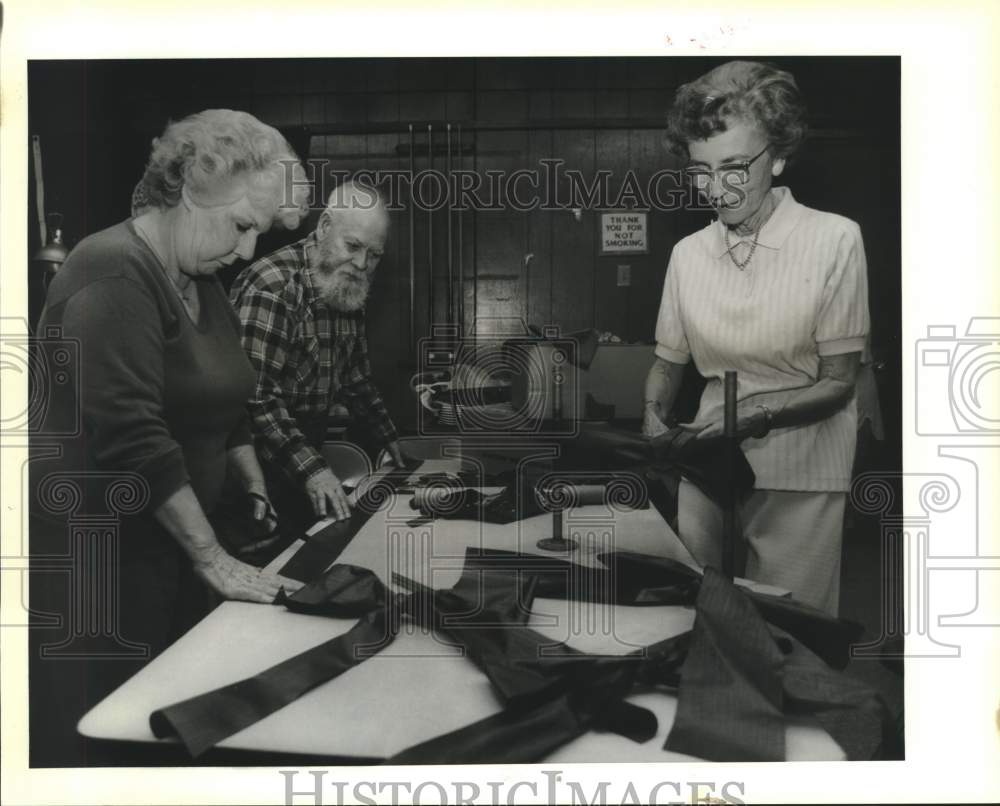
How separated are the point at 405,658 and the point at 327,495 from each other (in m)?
0.35

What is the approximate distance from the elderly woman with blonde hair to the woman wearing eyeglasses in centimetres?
76

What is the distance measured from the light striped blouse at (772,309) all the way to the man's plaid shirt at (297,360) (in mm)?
591

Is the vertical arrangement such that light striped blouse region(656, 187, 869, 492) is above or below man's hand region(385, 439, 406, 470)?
above

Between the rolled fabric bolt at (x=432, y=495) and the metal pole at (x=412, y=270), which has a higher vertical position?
the metal pole at (x=412, y=270)

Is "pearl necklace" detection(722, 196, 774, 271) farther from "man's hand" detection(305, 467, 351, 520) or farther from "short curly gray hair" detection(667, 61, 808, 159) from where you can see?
"man's hand" detection(305, 467, 351, 520)

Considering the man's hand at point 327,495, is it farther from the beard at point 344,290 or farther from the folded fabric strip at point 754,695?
the folded fabric strip at point 754,695

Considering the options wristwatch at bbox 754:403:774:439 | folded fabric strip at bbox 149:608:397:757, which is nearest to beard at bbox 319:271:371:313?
folded fabric strip at bbox 149:608:397:757

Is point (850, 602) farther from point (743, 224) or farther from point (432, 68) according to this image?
point (432, 68)

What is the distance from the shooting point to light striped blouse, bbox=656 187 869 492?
1.55 meters

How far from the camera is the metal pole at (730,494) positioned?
1548 mm

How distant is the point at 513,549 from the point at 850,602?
687mm

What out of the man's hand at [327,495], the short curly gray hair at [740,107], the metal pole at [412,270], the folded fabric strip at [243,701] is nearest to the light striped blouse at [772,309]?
the short curly gray hair at [740,107]

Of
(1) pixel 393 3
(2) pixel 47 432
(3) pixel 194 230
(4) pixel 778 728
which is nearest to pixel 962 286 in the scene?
(4) pixel 778 728

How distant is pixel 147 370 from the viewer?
1.50 metres
